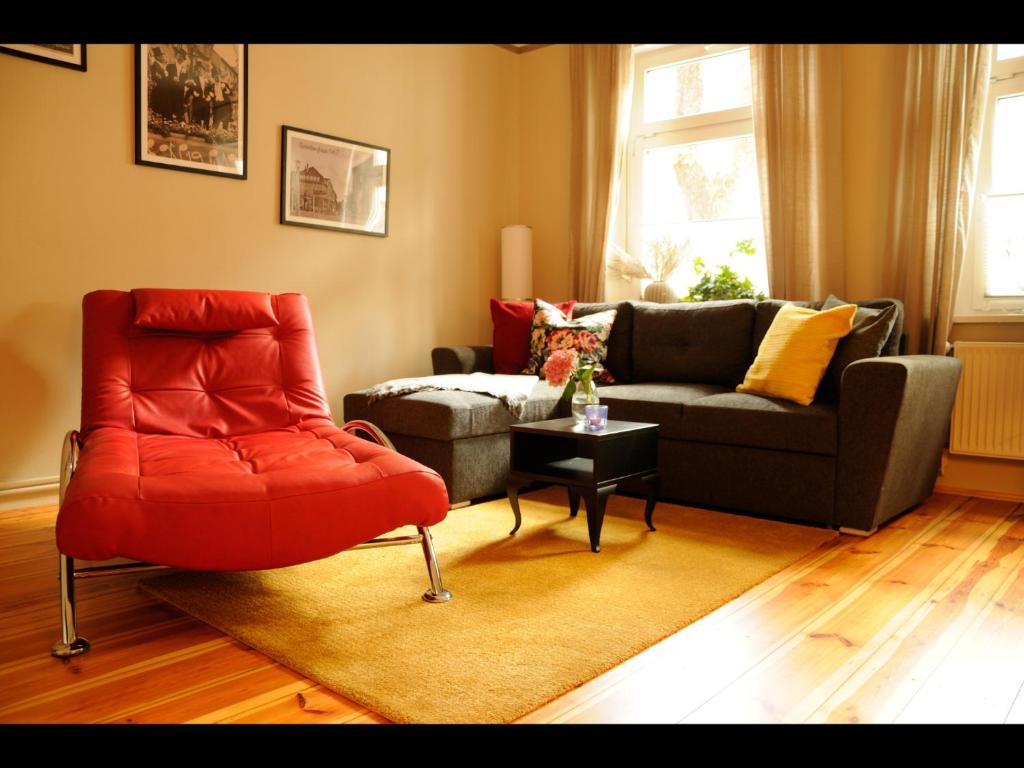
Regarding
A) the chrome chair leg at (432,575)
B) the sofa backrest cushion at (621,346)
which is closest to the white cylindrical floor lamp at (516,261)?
the sofa backrest cushion at (621,346)

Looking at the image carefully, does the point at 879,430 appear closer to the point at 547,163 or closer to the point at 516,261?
the point at 516,261

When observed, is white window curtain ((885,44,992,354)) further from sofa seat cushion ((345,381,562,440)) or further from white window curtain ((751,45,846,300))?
sofa seat cushion ((345,381,562,440))

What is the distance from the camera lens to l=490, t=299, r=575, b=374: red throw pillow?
4223 mm

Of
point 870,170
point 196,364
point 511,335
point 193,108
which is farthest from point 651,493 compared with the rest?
point 193,108

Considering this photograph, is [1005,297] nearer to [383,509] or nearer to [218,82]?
[383,509]

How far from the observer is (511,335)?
425 centimetres

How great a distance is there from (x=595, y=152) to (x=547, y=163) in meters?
0.44

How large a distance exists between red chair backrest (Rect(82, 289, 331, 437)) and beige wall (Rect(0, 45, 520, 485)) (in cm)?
69

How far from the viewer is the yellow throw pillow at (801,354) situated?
319cm

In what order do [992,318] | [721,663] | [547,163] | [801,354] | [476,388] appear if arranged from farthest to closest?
[547,163], [992,318], [476,388], [801,354], [721,663]

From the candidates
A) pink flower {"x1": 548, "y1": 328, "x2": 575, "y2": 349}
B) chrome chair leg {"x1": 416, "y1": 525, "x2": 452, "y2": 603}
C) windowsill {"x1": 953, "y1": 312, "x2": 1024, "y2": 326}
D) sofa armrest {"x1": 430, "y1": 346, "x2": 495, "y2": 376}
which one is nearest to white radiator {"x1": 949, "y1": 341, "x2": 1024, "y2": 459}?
windowsill {"x1": 953, "y1": 312, "x2": 1024, "y2": 326}

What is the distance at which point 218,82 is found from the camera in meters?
3.77

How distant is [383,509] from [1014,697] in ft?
4.89

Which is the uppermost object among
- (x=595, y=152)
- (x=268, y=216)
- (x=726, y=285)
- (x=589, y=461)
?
(x=595, y=152)
